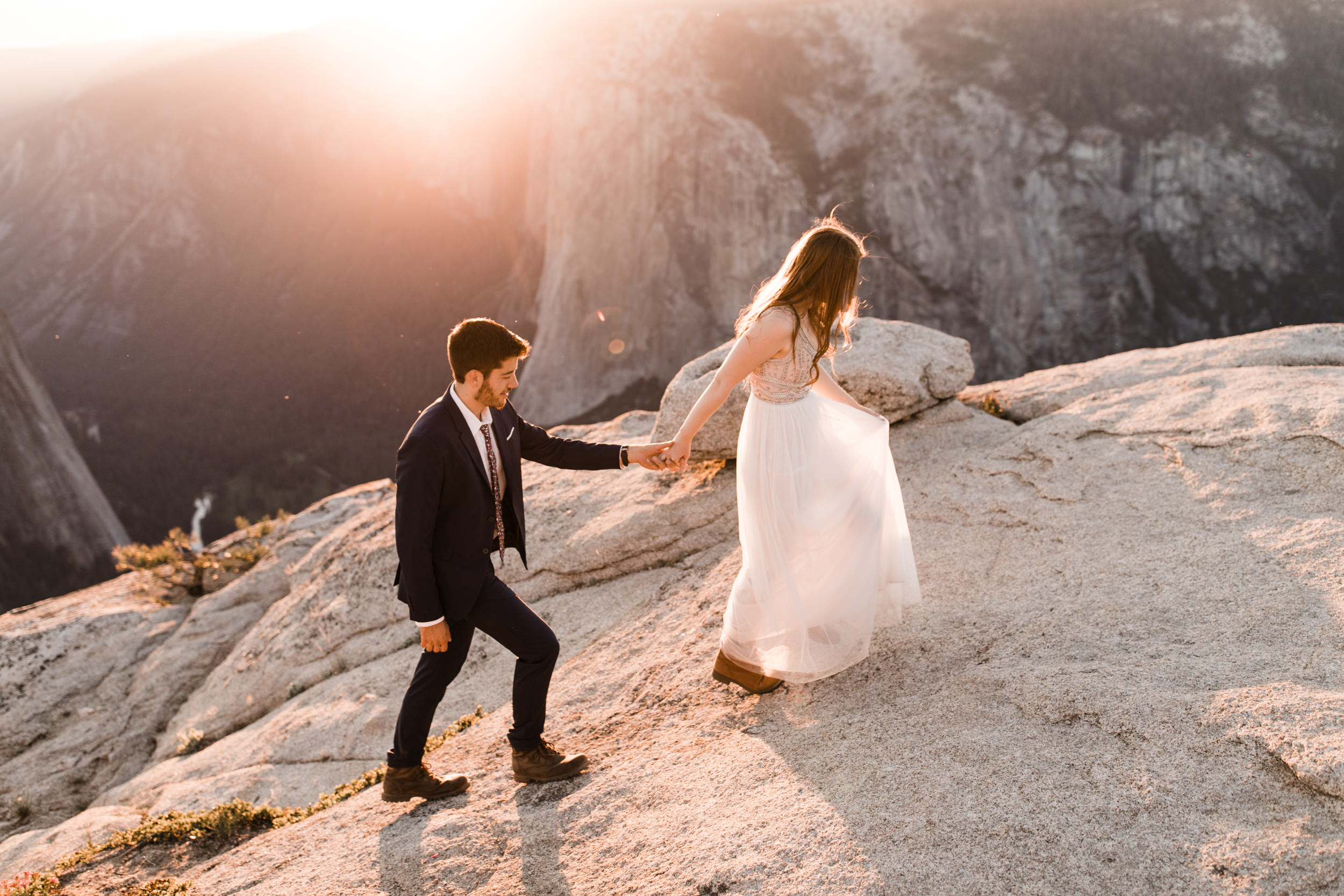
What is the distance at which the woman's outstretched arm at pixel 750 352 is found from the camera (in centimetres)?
354

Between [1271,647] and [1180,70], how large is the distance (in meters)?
27.4

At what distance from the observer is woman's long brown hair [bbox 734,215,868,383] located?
349 cm

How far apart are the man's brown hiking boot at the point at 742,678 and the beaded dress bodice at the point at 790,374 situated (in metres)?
1.37

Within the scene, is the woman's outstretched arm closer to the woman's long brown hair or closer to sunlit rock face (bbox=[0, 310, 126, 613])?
the woman's long brown hair

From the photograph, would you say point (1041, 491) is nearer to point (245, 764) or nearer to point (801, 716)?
point (801, 716)

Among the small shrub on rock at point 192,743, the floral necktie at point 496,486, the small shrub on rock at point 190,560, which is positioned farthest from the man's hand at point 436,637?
the small shrub on rock at point 190,560

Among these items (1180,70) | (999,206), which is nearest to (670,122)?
(999,206)

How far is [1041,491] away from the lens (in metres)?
5.48

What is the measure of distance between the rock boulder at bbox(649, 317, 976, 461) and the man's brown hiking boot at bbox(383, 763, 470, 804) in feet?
12.1

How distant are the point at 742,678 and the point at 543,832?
3.93ft

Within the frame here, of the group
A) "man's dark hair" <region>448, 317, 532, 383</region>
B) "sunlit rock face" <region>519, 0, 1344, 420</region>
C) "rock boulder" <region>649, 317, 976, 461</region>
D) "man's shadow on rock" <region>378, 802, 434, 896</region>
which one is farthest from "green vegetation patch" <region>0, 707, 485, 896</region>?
"sunlit rock face" <region>519, 0, 1344, 420</region>

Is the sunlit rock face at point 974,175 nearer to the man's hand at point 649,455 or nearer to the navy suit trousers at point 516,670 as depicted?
the man's hand at point 649,455

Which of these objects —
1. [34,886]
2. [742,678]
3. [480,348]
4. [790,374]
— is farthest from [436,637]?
[34,886]

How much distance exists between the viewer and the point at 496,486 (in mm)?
3594
